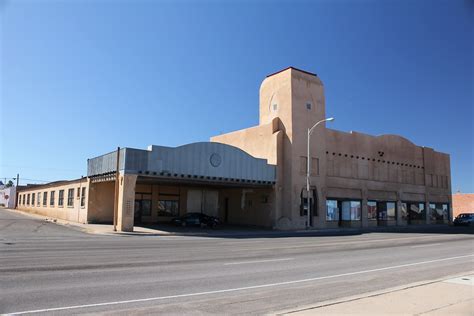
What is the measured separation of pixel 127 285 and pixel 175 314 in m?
2.82

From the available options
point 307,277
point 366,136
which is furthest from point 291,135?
point 307,277

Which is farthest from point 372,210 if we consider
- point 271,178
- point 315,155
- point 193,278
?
point 193,278

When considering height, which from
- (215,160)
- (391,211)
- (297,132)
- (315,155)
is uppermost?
(297,132)

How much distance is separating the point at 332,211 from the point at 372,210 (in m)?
6.81

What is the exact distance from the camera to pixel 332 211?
139 feet

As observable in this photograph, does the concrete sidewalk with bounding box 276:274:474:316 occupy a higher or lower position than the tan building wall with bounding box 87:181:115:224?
lower

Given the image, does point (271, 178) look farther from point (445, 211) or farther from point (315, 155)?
point (445, 211)

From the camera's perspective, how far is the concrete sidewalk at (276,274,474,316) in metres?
7.00

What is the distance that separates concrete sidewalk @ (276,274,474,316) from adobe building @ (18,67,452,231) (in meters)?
23.9

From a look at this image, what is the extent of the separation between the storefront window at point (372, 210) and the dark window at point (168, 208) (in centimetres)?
2076

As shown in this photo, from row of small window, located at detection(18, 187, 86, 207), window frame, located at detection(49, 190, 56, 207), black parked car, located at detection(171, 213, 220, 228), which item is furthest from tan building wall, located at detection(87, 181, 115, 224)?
window frame, located at detection(49, 190, 56, 207)

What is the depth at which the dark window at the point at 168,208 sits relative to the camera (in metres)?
42.2

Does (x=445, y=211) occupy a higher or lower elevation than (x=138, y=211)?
higher

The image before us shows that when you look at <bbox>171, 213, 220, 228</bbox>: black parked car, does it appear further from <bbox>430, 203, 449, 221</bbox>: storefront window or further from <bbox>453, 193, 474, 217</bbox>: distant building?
<bbox>453, 193, 474, 217</bbox>: distant building
